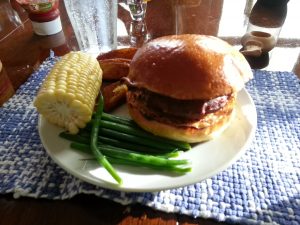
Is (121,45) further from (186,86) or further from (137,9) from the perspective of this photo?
(186,86)

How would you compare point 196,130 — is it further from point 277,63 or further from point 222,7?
point 222,7

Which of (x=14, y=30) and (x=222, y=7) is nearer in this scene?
(x=14, y=30)

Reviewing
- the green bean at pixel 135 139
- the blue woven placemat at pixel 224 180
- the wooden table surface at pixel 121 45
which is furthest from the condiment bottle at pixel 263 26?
the green bean at pixel 135 139

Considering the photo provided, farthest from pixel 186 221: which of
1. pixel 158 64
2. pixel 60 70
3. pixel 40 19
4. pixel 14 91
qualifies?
pixel 40 19

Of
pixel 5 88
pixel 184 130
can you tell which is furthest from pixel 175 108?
pixel 5 88

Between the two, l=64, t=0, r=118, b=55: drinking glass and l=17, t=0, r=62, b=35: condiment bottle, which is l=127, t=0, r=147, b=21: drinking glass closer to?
l=64, t=0, r=118, b=55: drinking glass

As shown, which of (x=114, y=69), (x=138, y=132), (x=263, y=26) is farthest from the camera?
(x=263, y=26)
